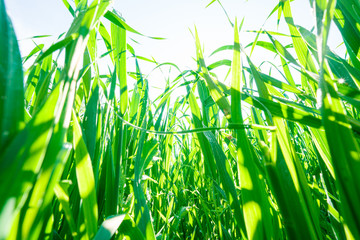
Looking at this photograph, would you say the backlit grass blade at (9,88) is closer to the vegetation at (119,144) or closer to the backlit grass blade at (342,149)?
the vegetation at (119,144)

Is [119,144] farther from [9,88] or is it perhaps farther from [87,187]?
[9,88]

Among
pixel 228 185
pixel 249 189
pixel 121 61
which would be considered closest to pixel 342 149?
pixel 249 189

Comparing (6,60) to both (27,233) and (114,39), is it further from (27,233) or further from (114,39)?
(114,39)

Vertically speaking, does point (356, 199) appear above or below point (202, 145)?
below

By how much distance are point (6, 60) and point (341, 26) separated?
51 cm

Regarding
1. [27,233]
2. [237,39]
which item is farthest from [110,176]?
[237,39]

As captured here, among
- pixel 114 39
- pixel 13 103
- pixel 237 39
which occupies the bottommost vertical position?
pixel 13 103

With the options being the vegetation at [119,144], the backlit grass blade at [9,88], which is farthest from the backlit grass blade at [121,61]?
the backlit grass blade at [9,88]

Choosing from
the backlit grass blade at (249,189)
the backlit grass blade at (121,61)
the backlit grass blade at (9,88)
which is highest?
the backlit grass blade at (121,61)

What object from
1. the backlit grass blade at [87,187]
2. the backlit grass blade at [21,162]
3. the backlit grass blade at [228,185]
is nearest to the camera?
the backlit grass blade at [21,162]

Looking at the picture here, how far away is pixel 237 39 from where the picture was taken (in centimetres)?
35

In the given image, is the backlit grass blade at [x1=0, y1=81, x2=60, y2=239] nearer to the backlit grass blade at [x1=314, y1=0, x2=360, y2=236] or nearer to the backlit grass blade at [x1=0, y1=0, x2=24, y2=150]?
the backlit grass blade at [x1=0, y1=0, x2=24, y2=150]

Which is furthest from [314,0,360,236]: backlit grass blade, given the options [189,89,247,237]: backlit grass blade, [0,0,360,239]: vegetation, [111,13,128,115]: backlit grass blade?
[111,13,128,115]: backlit grass blade

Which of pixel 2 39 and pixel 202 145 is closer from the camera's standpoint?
pixel 2 39
